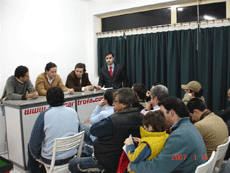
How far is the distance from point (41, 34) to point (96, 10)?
5.07ft

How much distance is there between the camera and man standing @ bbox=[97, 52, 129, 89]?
4.87 m

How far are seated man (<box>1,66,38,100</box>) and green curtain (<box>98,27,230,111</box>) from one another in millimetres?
2296

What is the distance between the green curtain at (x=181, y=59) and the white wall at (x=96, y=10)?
0.64m

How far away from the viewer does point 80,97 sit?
3.97 metres

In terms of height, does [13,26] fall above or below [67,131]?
above

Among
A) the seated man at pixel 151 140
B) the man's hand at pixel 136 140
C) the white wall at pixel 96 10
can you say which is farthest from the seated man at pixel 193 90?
the white wall at pixel 96 10

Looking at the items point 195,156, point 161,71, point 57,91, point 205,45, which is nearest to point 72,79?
point 161,71

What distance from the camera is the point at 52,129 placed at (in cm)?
232

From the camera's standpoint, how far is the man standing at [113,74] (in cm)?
487

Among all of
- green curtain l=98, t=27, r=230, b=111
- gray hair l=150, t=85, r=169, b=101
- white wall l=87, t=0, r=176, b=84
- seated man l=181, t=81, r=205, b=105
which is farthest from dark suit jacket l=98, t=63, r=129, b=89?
gray hair l=150, t=85, r=169, b=101

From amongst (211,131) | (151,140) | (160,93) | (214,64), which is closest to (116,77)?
(214,64)

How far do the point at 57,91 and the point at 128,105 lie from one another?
88cm

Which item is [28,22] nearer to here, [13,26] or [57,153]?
[13,26]

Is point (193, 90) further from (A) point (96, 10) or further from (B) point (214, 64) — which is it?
(A) point (96, 10)
